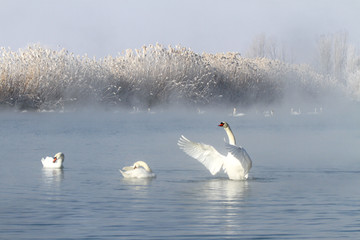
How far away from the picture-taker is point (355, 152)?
1756cm

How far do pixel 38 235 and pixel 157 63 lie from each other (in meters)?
30.4

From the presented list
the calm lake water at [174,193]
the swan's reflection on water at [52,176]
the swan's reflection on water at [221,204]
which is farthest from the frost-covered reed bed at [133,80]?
the swan's reflection on water at [221,204]

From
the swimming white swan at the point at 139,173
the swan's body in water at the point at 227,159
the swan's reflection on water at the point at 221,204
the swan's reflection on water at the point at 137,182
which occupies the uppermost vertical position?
the swan's body in water at the point at 227,159

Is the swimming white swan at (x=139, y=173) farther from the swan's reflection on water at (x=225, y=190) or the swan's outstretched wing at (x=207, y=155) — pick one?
the swan's reflection on water at (x=225, y=190)

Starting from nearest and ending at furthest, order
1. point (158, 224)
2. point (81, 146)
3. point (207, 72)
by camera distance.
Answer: point (158, 224), point (81, 146), point (207, 72)

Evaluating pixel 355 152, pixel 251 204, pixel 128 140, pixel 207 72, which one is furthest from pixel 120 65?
pixel 251 204

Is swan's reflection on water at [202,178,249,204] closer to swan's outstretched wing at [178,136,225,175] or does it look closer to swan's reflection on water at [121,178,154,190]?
swan's outstretched wing at [178,136,225,175]

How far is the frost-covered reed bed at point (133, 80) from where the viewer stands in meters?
32.7

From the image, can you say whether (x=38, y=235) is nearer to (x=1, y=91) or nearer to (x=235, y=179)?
(x=235, y=179)

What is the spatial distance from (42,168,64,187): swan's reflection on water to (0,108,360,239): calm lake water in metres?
0.02

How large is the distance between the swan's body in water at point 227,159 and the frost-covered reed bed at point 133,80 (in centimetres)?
2056

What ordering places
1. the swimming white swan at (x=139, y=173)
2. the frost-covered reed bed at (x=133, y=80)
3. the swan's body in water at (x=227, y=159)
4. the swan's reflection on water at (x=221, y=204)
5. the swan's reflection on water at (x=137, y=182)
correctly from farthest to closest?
the frost-covered reed bed at (x=133, y=80) → the swimming white swan at (x=139, y=173) → the swan's body in water at (x=227, y=159) → the swan's reflection on water at (x=137, y=182) → the swan's reflection on water at (x=221, y=204)

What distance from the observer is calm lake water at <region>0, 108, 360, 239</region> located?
7.66m

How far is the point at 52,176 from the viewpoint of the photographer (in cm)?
1269
